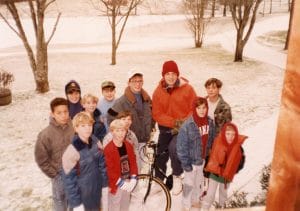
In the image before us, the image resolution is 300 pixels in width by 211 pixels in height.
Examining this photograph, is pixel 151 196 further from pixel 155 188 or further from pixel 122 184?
pixel 122 184

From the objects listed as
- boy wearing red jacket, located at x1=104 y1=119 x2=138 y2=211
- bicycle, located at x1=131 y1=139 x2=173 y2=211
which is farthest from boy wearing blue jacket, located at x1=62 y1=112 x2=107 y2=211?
bicycle, located at x1=131 y1=139 x2=173 y2=211

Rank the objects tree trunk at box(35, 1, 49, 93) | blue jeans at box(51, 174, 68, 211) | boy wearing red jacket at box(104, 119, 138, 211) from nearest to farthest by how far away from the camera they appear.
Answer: boy wearing red jacket at box(104, 119, 138, 211) < blue jeans at box(51, 174, 68, 211) < tree trunk at box(35, 1, 49, 93)

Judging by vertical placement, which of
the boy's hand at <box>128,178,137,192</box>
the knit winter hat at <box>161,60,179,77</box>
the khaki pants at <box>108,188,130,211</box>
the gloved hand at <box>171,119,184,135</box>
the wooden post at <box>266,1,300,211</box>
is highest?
the wooden post at <box>266,1,300,211</box>

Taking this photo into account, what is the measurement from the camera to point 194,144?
4.54 meters

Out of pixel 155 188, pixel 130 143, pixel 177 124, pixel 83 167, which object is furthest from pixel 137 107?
pixel 83 167

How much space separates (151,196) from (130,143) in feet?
4.35

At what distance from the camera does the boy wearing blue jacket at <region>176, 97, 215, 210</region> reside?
4469 millimetres

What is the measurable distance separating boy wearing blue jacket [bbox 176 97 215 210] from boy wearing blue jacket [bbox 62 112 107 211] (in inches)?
47.7

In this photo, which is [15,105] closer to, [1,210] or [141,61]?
[1,210]

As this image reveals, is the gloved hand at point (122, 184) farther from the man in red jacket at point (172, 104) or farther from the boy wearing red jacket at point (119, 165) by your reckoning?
the man in red jacket at point (172, 104)

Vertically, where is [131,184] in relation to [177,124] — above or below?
below

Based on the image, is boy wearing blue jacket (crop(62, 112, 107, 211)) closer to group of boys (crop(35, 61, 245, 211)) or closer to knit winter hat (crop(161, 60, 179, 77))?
group of boys (crop(35, 61, 245, 211))

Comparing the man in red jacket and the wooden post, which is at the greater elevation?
the wooden post

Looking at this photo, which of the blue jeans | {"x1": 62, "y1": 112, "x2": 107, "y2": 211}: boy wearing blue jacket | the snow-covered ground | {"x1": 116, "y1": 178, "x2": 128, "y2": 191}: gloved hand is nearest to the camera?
{"x1": 62, "y1": 112, "x2": 107, "y2": 211}: boy wearing blue jacket
